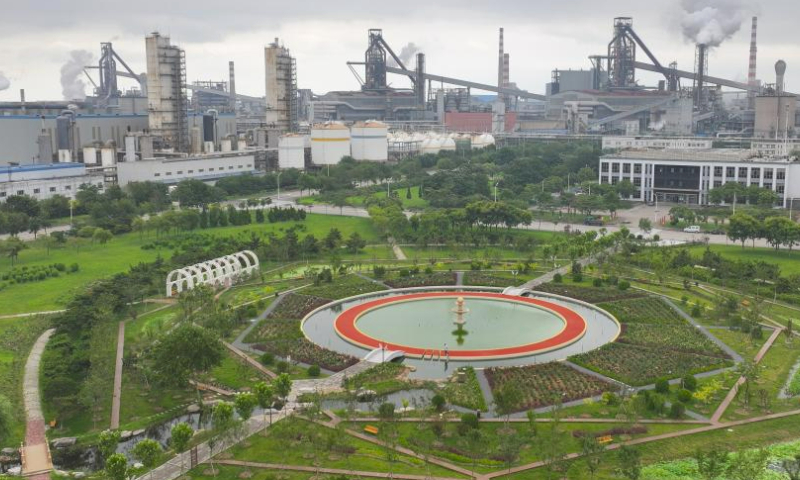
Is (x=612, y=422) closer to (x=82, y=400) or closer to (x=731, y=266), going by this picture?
(x=82, y=400)

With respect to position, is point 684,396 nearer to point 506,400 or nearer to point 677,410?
point 677,410

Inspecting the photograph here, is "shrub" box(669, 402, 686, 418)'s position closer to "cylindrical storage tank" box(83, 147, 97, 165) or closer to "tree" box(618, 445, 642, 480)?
"tree" box(618, 445, 642, 480)

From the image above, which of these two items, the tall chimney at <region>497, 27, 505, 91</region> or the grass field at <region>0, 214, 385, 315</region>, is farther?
the tall chimney at <region>497, 27, 505, 91</region>

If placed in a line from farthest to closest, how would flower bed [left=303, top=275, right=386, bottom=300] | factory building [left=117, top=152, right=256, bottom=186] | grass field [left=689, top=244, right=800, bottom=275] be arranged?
factory building [left=117, top=152, right=256, bottom=186], grass field [left=689, top=244, right=800, bottom=275], flower bed [left=303, top=275, right=386, bottom=300]

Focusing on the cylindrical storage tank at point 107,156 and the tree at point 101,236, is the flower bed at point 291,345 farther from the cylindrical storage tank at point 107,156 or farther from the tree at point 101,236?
the cylindrical storage tank at point 107,156

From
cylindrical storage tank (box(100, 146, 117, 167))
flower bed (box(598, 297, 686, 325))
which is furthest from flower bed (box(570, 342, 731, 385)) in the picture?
cylindrical storage tank (box(100, 146, 117, 167))

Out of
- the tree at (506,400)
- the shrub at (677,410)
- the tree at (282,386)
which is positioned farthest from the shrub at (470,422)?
the shrub at (677,410)
